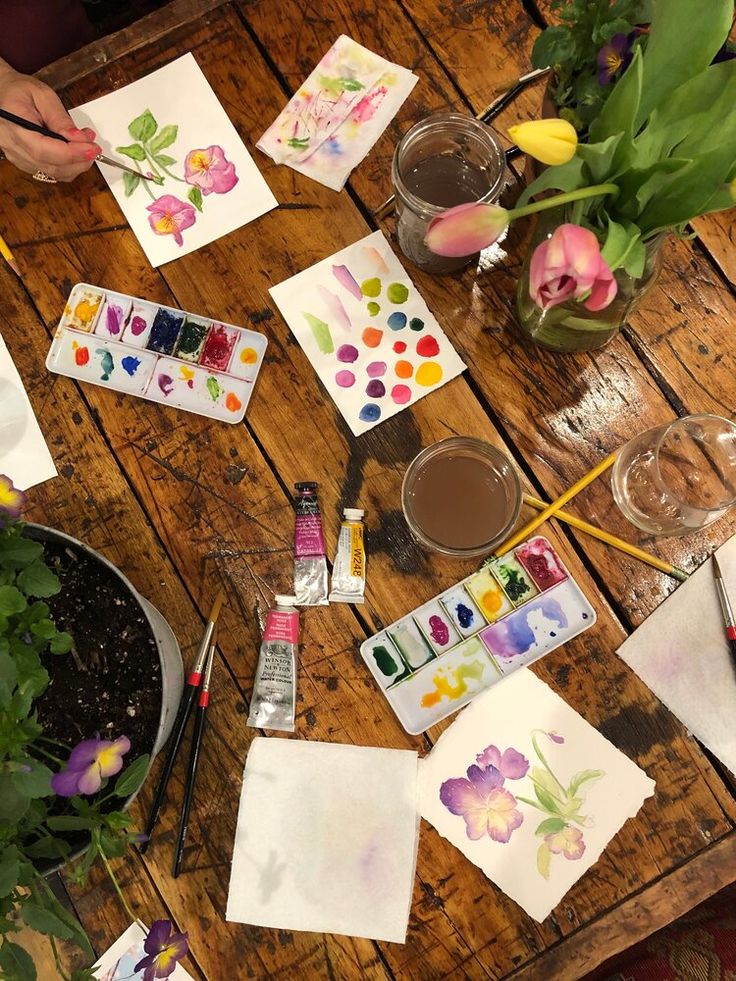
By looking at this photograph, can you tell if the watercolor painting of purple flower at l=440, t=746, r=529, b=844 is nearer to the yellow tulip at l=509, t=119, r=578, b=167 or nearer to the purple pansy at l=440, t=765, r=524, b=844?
the purple pansy at l=440, t=765, r=524, b=844

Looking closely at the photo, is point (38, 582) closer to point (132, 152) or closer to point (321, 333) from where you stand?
point (321, 333)

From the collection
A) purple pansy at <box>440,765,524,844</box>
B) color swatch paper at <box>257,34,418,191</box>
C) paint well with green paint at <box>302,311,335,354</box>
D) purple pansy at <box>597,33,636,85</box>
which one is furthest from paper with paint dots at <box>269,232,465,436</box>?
purple pansy at <box>440,765,524,844</box>

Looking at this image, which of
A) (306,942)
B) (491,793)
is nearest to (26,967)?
(306,942)

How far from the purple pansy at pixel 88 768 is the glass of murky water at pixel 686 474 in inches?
24.2

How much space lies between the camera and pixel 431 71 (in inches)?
38.1

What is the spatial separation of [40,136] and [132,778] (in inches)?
28.1

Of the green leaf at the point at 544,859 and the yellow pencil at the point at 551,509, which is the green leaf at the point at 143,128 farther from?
the green leaf at the point at 544,859

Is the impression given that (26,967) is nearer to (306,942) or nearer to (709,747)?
(306,942)

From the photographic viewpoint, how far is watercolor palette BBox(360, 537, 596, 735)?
2.92ft

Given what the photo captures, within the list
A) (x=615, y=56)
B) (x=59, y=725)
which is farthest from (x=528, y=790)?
(x=615, y=56)

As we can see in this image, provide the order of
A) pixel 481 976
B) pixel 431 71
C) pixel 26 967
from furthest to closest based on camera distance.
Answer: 1. pixel 431 71
2. pixel 481 976
3. pixel 26 967

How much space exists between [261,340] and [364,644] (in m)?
0.39

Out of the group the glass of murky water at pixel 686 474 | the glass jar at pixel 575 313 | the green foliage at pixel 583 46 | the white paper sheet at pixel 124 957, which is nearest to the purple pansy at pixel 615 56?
the green foliage at pixel 583 46

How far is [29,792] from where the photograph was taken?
57cm
